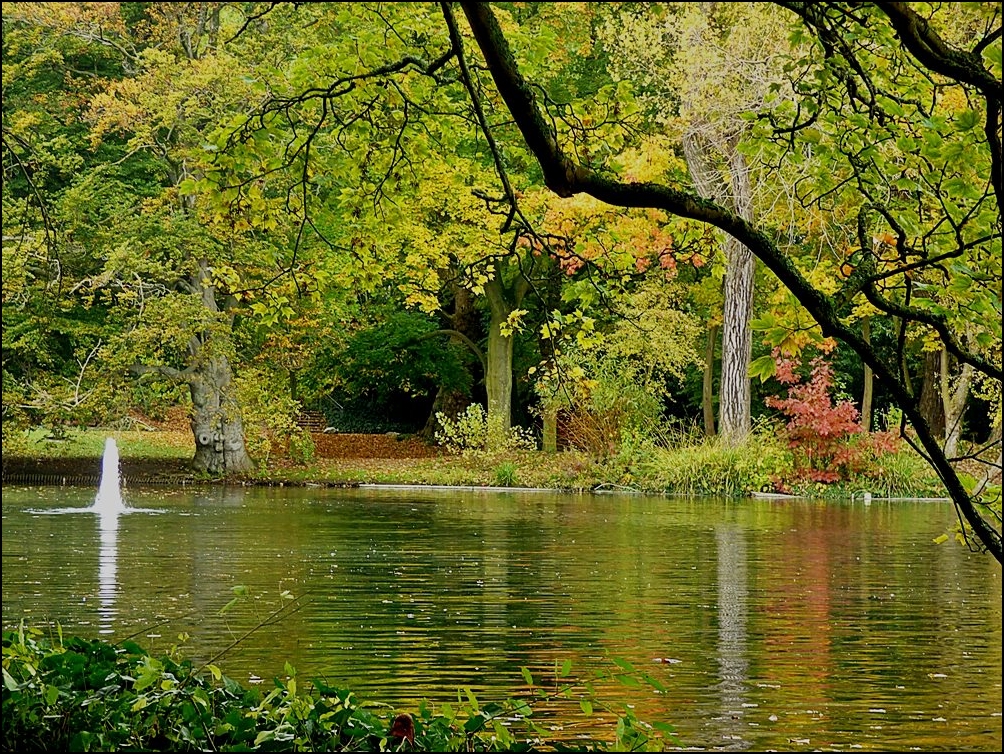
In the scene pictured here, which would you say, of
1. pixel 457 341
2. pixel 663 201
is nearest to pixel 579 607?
pixel 663 201

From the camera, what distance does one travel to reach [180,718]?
438 cm

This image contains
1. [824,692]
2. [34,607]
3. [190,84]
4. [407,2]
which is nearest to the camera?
[407,2]

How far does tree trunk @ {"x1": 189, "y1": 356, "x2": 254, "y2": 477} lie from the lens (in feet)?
83.4

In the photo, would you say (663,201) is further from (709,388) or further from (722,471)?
(709,388)

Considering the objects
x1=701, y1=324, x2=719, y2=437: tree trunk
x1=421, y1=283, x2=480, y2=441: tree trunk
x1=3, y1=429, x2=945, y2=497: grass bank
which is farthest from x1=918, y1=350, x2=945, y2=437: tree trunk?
x1=421, y1=283, x2=480, y2=441: tree trunk

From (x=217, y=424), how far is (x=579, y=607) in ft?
52.3

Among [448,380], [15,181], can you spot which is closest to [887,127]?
[15,181]

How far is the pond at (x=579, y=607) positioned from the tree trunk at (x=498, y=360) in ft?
31.2

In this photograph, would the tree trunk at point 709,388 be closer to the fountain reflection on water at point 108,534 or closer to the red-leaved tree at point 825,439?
the red-leaved tree at point 825,439

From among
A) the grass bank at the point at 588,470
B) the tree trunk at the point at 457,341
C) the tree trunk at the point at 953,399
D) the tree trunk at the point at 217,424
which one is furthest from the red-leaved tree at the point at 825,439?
the tree trunk at the point at 217,424

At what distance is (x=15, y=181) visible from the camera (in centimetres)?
2627

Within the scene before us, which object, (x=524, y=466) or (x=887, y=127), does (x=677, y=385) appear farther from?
(x=887, y=127)

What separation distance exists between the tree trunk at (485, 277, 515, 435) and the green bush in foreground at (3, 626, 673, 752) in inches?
945

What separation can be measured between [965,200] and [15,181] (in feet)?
77.8
